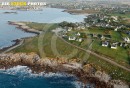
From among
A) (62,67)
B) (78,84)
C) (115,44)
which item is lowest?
(78,84)

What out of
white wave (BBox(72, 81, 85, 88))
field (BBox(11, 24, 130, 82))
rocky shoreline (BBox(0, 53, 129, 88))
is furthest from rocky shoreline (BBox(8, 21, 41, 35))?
white wave (BBox(72, 81, 85, 88))

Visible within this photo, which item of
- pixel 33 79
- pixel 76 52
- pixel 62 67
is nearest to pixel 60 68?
pixel 62 67

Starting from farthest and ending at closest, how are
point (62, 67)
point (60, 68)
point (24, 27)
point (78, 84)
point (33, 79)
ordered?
1. point (24, 27)
2. point (62, 67)
3. point (60, 68)
4. point (33, 79)
5. point (78, 84)

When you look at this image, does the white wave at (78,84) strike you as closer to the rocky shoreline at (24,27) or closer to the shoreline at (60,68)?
the shoreline at (60,68)

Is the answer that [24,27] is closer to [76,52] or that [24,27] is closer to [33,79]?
[76,52]

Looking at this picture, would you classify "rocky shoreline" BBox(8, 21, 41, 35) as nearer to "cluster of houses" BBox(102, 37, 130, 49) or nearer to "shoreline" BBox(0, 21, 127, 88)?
"cluster of houses" BBox(102, 37, 130, 49)

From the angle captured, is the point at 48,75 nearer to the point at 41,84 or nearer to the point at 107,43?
the point at 41,84
